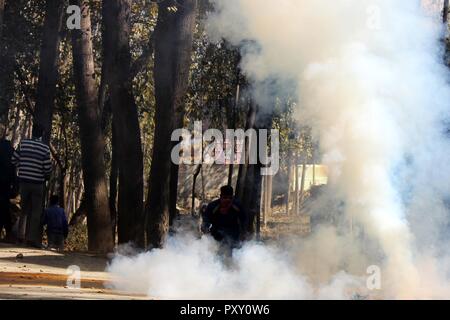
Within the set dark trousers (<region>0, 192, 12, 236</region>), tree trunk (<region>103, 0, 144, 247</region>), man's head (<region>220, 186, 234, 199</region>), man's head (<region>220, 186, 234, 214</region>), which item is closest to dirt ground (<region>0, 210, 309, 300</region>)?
dark trousers (<region>0, 192, 12, 236</region>)

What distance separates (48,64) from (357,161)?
34.9 feet

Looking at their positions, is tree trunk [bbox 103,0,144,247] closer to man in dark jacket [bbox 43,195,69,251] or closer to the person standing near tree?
man in dark jacket [bbox 43,195,69,251]

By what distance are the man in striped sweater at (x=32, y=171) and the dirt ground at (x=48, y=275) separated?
2.25 ft

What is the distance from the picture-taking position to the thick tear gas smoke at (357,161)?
12789 millimetres

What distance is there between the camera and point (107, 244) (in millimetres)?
19750

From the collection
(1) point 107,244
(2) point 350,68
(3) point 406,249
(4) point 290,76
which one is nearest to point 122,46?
(1) point 107,244

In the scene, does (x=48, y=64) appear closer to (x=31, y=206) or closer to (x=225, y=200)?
(x=31, y=206)

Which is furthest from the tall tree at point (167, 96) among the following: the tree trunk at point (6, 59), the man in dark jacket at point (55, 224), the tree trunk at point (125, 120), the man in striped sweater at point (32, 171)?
the tree trunk at point (6, 59)

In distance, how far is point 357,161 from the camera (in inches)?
518

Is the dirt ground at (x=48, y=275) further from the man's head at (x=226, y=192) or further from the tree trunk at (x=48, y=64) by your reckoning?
the tree trunk at (x=48, y=64)

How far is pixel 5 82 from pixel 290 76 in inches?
514

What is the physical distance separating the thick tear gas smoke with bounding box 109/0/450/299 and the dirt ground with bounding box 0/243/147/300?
614 mm

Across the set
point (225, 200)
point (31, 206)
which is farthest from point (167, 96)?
point (225, 200)
